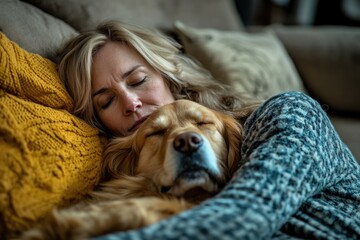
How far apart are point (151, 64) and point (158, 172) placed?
1.86 ft

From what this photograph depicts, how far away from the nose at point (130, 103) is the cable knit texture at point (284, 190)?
0.45 meters

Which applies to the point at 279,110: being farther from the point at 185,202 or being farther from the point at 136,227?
the point at 136,227

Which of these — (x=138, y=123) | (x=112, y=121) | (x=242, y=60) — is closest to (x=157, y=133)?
(x=138, y=123)

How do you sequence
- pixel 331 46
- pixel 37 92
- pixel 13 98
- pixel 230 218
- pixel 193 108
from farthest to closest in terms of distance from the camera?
1. pixel 331 46
2. pixel 193 108
3. pixel 37 92
4. pixel 13 98
5. pixel 230 218

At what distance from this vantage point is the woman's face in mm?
1596

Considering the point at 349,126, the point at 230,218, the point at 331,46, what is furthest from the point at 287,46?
the point at 230,218

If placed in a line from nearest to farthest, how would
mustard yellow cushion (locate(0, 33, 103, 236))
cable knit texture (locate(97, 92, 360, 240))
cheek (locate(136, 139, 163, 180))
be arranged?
cable knit texture (locate(97, 92, 360, 240)) < mustard yellow cushion (locate(0, 33, 103, 236)) < cheek (locate(136, 139, 163, 180))

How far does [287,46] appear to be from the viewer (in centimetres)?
290

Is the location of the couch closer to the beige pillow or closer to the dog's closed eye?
the beige pillow

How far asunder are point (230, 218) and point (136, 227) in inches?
9.2

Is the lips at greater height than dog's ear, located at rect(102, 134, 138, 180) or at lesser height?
greater

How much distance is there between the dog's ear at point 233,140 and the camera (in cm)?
141

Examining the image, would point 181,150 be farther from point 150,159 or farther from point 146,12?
point 146,12

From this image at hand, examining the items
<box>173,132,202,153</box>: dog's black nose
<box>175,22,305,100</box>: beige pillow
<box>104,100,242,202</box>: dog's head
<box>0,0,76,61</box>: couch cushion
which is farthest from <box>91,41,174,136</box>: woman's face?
<box>175,22,305,100</box>: beige pillow
